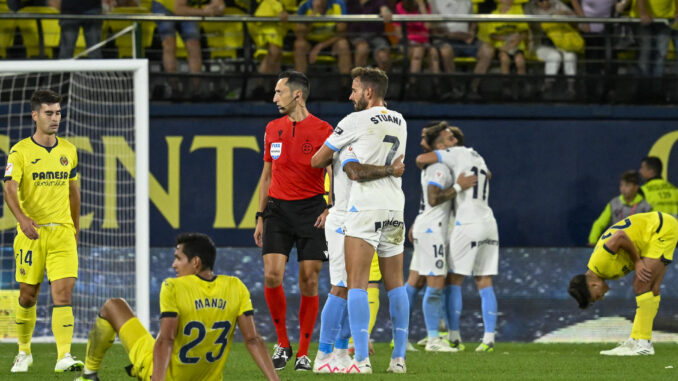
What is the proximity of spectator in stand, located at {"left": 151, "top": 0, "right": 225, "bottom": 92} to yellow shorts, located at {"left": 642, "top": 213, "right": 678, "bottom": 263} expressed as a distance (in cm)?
624

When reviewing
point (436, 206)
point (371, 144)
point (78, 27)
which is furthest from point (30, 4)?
point (371, 144)

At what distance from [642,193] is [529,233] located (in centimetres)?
144

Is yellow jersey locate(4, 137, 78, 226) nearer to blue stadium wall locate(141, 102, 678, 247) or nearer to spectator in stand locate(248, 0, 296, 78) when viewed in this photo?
blue stadium wall locate(141, 102, 678, 247)

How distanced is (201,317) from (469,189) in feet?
16.6

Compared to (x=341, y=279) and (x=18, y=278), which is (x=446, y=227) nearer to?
(x=341, y=279)

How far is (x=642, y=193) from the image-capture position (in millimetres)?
11664

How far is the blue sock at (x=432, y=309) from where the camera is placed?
9273mm

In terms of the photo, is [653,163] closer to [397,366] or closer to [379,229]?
[397,366]

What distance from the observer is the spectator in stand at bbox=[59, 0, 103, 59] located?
1238cm

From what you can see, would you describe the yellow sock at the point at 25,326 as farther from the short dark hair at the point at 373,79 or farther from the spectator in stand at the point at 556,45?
the spectator in stand at the point at 556,45

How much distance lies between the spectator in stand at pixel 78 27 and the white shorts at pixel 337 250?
20.9 feet

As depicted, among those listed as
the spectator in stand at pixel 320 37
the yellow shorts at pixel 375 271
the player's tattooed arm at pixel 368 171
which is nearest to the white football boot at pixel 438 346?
the yellow shorts at pixel 375 271

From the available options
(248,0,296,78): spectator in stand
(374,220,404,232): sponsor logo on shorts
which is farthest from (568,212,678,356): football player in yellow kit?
(248,0,296,78): spectator in stand

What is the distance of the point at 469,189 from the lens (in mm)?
9570
